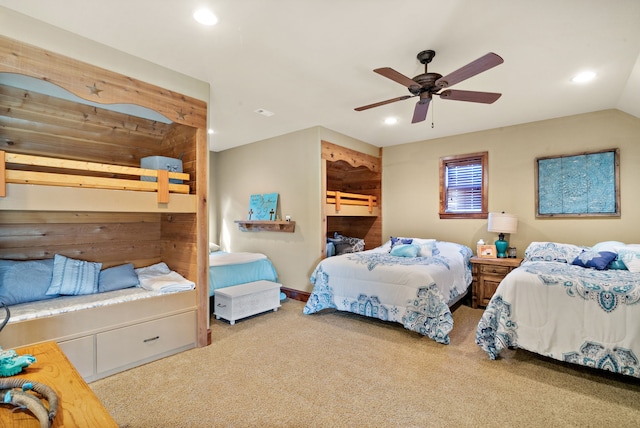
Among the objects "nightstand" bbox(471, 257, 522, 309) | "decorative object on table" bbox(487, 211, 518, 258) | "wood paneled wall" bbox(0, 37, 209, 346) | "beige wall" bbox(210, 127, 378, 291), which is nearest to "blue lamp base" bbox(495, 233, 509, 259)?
"decorative object on table" bbox(487, 211, 518, 258)

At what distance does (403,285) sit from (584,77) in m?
2.68

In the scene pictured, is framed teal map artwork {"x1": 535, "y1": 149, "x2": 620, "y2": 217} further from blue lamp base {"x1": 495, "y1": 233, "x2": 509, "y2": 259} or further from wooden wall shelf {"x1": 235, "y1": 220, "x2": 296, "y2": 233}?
wooden wall shelf {"x1": 235, "y1": 220, "x2": 296, "y2": 233}

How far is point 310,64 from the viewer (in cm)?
274

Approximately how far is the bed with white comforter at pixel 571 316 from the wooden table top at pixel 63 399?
2916mm

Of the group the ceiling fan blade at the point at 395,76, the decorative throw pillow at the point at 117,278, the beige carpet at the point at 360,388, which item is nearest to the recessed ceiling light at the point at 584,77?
the ceiling fan blade at the point at 395,76

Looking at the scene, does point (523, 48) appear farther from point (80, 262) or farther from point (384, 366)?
point (80, 262)

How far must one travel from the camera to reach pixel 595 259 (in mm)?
3193

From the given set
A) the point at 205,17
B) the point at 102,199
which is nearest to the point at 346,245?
the point at 102,199

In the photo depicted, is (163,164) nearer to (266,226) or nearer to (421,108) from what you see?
(266,226)

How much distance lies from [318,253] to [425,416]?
2.76 m

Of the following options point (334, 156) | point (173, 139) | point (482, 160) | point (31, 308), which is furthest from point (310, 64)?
point (482, 160)

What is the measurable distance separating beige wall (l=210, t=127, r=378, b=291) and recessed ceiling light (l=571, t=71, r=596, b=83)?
291 cm

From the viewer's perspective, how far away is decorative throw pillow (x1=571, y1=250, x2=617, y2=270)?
3141 millimetres

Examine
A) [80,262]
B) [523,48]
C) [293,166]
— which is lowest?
[80,262]
